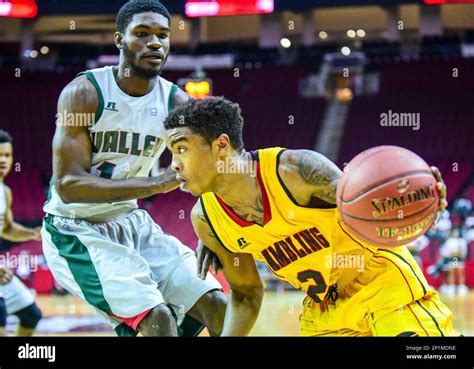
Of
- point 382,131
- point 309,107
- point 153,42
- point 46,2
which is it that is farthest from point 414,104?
point 153,42

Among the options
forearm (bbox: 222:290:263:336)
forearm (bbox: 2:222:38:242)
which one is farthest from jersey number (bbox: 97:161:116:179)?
forearm (bbox: 2:222:38:242)

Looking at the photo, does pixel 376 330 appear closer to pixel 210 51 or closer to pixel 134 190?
pixel 134 190

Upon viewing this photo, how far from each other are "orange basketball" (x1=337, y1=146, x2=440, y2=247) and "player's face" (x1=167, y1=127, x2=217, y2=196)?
467 millimetres

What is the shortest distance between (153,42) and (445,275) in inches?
262

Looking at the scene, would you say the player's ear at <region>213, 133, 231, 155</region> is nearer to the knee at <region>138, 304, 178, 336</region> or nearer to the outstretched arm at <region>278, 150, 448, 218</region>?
the outstretched arm at <region>278, 150, 448, 218</region>

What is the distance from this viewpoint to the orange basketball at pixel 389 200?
8.32ft

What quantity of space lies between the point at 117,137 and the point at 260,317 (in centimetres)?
400

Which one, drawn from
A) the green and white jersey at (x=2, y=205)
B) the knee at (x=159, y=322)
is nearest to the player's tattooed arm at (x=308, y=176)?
the knee at (x=159, y=322)

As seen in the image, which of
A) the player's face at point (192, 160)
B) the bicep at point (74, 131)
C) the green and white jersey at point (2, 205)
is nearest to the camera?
the player's face at point (192, 160)

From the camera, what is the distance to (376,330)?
2.68m

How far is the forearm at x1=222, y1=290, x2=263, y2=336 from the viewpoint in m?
2.92

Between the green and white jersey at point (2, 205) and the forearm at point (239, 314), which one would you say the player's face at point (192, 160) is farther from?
the green and white jersey at point (2, 205)

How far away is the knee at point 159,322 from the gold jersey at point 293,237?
1.15ft

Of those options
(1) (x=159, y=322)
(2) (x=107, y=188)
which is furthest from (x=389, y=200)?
(2) (x=107, y=188)
